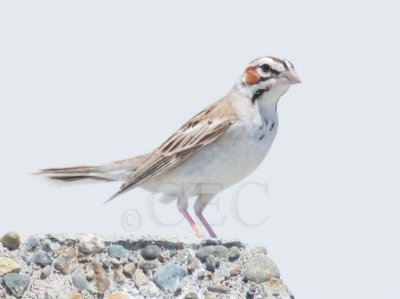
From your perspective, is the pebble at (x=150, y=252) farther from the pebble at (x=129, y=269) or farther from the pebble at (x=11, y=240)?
the pebble at (x=11, y=240)

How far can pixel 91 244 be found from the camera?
27.7 feet

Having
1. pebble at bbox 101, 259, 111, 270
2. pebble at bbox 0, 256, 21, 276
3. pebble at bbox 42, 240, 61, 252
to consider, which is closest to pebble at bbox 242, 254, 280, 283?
pebble at bbox 101, 259, 111, 270

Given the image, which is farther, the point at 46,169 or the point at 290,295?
the point at 46,169

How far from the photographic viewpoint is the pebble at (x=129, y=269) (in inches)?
332

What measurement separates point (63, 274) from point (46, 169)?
3034 mm

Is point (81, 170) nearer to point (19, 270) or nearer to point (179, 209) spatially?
point (179, 209)

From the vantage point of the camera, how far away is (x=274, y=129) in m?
10.5

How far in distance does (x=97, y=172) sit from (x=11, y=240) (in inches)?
117

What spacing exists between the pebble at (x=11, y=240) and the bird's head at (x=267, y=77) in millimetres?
3100

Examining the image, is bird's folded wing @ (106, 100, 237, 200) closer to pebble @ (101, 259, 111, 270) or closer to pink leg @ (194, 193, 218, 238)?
pink leg @ (194, 193, 218, 238)

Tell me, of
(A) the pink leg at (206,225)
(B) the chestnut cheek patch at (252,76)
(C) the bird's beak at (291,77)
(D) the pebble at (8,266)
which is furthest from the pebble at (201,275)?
(B) the chestnut cheek patch at (252,76)

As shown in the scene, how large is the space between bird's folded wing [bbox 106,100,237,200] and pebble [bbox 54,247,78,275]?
6.83 feet

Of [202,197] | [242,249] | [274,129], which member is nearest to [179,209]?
[202,197]

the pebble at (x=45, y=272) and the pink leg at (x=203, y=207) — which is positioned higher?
the pink leg at (x=203, y=207)
